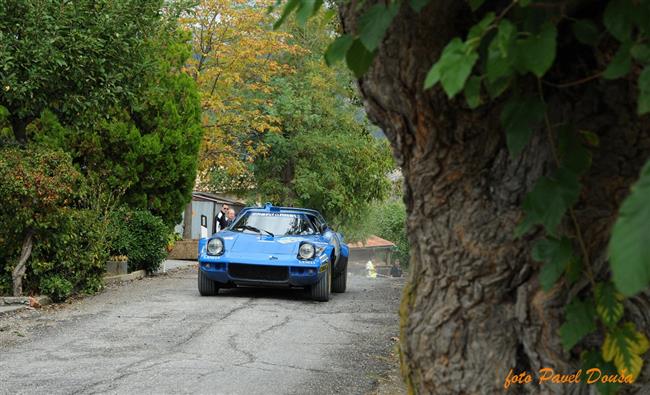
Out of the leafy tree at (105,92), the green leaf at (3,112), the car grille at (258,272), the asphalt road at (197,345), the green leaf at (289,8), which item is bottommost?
the asphalt road at (197,345)

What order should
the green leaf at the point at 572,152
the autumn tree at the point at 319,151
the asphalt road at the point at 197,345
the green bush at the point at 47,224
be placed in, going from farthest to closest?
the autumn tree at the point at 319,151 < the green bush at the point at 47,224 < the asphalt road at the point at 197,345 < the green leaf at the point at 572,152

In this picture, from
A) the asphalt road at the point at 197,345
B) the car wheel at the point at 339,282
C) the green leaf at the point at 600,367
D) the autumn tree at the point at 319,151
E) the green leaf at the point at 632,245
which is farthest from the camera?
the autumn tree at the point at 319,151

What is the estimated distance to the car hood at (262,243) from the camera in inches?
502

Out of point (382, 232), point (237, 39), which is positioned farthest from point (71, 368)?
point (382, 232)

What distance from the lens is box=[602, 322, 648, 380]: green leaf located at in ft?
7.25

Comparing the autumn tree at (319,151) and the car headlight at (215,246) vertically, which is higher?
the autumn tree at (319,151)

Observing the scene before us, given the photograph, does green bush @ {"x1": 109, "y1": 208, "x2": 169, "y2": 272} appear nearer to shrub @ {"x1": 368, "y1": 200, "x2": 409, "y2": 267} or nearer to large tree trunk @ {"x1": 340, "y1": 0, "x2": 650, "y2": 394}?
large tree trunk @ {"x1": 340, "y1": 0, "x2": 650, "y2": 394}

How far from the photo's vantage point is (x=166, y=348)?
320 inches

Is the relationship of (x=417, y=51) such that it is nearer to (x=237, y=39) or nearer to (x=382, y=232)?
(x=237, y=39)

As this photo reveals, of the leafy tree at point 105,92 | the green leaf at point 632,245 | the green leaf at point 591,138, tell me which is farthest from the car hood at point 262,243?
the green leaf at point 632,245

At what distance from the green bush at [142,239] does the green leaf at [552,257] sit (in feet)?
47.6

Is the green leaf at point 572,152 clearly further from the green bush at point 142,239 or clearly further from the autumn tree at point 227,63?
the autumn tree at point 227,63

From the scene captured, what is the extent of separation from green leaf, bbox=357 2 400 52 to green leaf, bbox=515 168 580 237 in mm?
549

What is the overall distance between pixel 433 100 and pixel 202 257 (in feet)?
34.7
